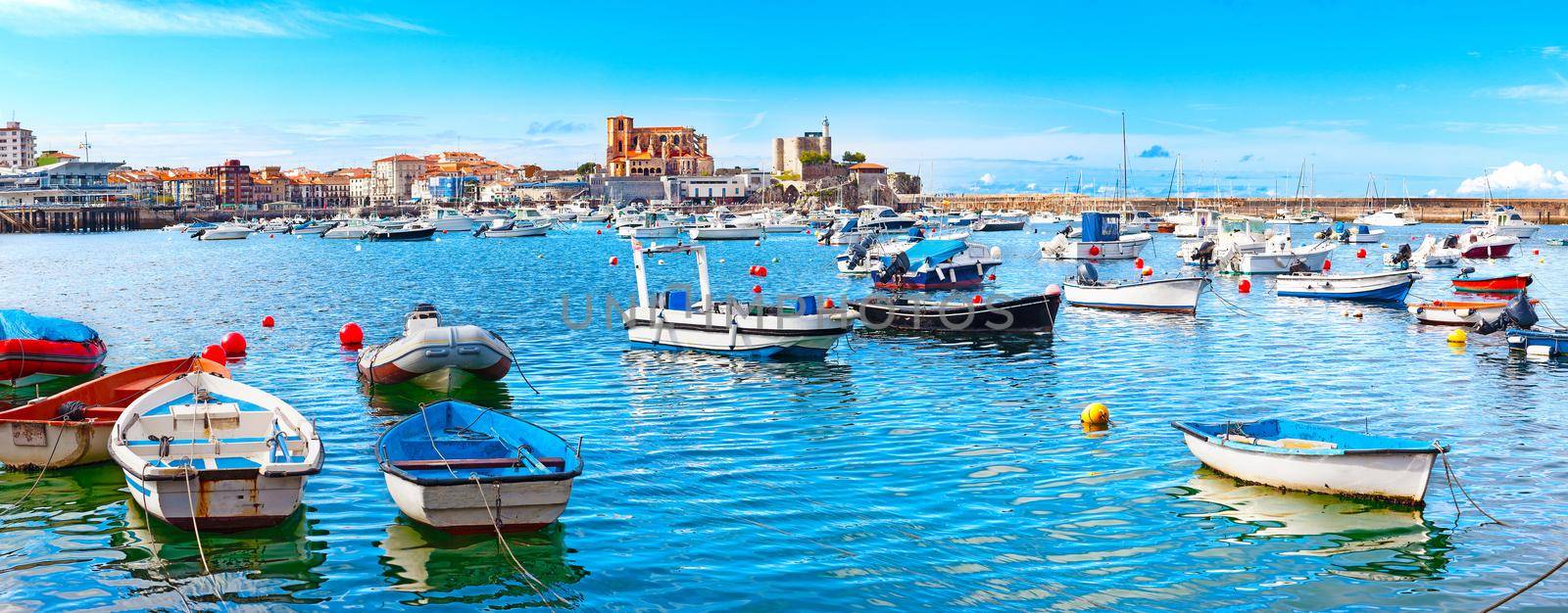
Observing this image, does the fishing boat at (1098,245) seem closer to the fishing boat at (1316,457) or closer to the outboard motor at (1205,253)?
the outboard motor at (1205,253)

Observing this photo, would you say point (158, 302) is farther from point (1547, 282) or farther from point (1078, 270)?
point (1547, 282)

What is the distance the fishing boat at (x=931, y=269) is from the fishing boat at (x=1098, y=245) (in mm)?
25446

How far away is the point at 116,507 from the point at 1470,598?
16261 millimetres

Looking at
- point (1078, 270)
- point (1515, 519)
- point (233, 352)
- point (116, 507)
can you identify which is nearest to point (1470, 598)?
point (1515, 519)

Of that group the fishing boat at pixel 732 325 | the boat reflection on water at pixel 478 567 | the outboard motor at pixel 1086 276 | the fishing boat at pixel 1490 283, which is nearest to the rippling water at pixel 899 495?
the boat reflection on water at pixel 478 567

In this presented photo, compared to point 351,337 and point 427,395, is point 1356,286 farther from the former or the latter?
point 351,337

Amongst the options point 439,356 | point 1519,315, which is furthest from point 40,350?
point 1519,315

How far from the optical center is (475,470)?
14328mm

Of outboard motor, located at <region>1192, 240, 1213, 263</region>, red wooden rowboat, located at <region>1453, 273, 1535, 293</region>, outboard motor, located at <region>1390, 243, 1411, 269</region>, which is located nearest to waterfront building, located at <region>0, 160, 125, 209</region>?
outboard motor, located at <region>1192, 240, 1213, 263</region>

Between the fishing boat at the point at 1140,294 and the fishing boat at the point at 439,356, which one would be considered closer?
the fishing boat at the point at 439,356

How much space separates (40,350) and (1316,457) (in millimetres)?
24364

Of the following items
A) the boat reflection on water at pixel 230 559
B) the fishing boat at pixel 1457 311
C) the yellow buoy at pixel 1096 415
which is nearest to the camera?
the boat reflection on water at pixel 230 559

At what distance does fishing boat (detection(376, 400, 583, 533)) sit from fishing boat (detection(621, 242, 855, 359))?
11281 mm

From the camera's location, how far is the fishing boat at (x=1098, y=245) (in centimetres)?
7544
